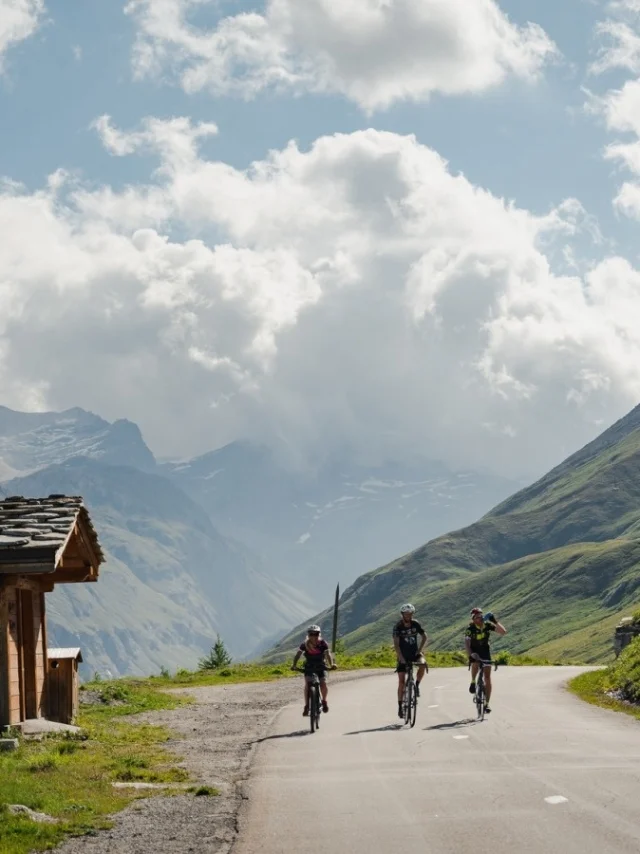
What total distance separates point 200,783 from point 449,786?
12.5 ft

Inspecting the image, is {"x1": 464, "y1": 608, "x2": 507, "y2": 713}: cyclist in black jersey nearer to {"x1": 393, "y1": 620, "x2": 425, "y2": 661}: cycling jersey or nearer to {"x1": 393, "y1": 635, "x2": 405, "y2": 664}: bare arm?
{"x1": 393, "y1": 620, "x2": 425, "y2": 661}: cycling jersey

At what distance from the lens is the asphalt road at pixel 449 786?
463 inches

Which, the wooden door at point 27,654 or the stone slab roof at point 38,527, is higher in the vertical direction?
the stone slab roof at point 38,527

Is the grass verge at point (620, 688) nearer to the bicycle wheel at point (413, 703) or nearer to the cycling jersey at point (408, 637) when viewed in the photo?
the bicycle wheel at point (413, 703)

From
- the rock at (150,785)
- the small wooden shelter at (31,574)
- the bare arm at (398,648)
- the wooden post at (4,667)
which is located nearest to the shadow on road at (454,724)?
the bare arm at (398,648)

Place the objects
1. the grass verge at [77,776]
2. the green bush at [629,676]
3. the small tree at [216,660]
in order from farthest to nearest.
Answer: the small tree at [216,660], the green bush at [629,676], the grass verge at [77,776]

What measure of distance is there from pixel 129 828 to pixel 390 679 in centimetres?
3152

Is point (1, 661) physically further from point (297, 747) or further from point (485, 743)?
point (485, 743)

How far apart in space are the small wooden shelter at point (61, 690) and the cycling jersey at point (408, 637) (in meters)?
7.46

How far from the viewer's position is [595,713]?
26.9 meters

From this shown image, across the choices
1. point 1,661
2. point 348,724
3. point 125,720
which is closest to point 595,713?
point 348,724

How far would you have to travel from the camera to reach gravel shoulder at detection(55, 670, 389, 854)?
1230 centimetres

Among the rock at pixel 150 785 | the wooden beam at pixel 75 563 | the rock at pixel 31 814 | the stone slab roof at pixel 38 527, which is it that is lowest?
the rock at pixel 150 785

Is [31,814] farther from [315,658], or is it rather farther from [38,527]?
[315,658]
